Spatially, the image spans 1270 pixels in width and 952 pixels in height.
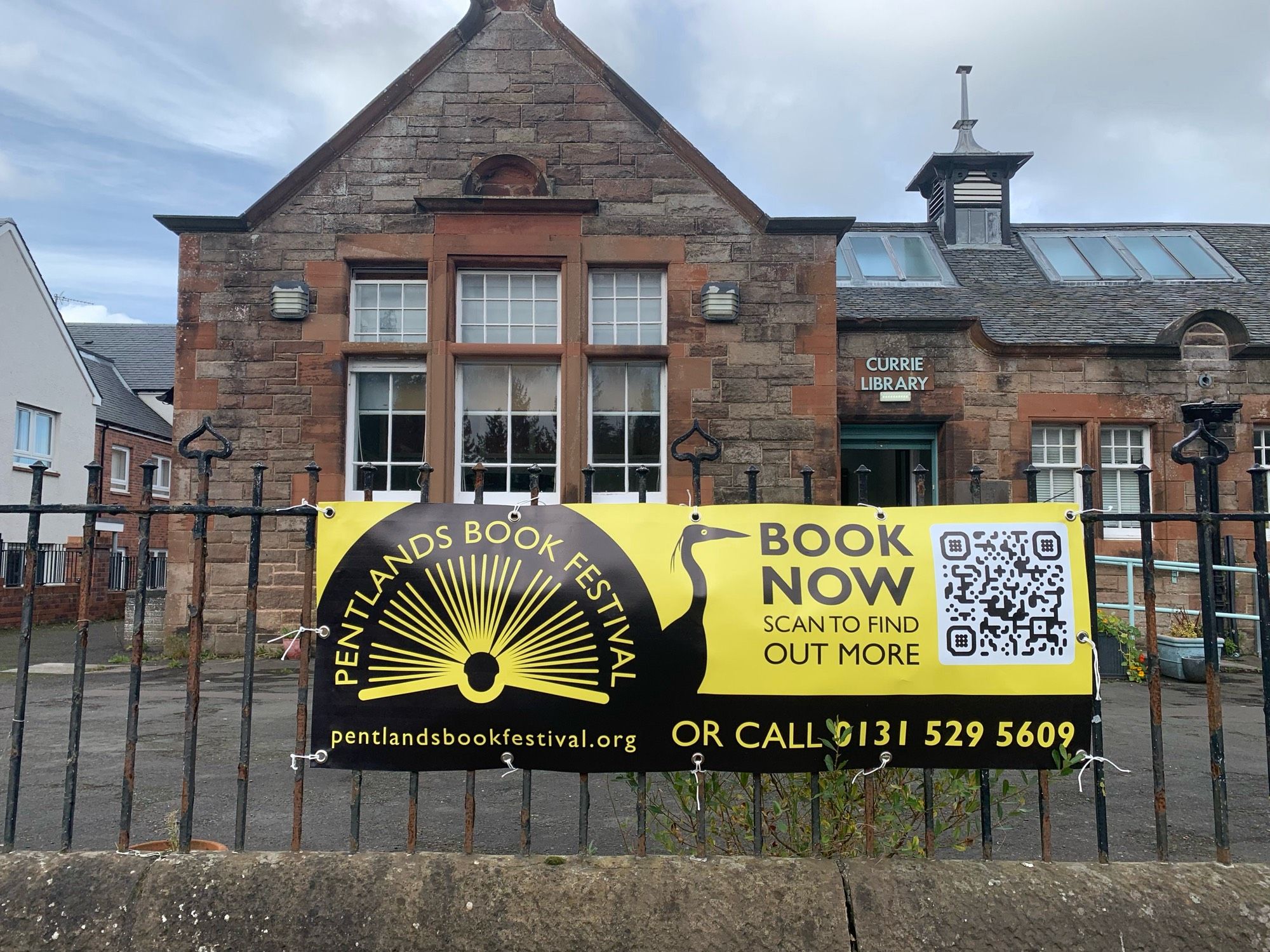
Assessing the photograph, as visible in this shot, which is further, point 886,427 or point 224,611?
point 886,427

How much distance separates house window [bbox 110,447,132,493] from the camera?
85.6 feet

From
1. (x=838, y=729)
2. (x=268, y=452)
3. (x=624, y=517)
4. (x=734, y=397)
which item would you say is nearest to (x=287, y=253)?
(x=268, y=452)

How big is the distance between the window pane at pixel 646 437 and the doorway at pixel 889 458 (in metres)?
2.47

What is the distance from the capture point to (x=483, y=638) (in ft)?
9.43

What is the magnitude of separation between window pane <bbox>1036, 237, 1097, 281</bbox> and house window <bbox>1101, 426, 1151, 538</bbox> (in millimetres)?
4133

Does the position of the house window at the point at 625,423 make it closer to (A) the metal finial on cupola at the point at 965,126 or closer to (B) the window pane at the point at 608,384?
(B) the window pane at the point at 608,384

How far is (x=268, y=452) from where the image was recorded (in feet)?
33.2

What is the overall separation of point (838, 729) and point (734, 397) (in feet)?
25.3

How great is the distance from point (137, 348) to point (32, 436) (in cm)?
1227

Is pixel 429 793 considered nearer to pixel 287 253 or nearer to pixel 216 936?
pixel 216 936

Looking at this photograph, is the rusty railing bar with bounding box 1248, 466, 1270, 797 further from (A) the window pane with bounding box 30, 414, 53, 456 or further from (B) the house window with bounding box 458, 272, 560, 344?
(A) the window pane with bounding box 30, 414, 53, 456

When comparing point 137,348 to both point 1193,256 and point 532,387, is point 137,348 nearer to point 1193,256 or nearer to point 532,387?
Result: point 532,387

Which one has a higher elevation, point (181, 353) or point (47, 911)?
point (181, 353)

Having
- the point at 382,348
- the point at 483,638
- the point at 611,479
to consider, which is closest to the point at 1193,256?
the point at 611,479
